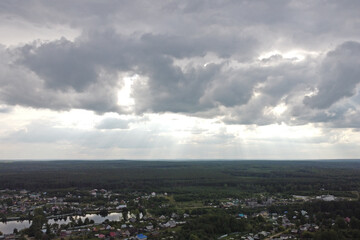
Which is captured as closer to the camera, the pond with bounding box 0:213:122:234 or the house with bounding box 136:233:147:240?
the house with bounding box 136:233:147:240

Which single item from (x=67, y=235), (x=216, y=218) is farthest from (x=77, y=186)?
(x=216, y=218)

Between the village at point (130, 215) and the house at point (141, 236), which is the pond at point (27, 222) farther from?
the house at point (141, 236)

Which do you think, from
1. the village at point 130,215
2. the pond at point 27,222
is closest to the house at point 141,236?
the village at point 130,215

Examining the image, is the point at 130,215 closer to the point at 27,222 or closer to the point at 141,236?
the point at 141,236

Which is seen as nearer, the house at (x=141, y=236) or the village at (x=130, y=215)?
the house at (x=141, y=236)

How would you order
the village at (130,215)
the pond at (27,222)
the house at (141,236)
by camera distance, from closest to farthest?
→ the house at (141,236) < the village at (130,215) < the pond at (27,222)

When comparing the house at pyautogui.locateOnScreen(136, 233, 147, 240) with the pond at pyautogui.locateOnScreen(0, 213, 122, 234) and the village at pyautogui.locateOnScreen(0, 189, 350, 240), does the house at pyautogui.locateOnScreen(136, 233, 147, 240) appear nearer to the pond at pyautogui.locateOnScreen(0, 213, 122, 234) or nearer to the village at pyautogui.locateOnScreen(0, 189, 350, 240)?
the village at pyautogui.locateOnScreen(0, 189, 350, 240)

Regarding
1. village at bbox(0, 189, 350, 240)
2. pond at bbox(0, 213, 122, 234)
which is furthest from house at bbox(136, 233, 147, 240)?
pond at bbox(0, 213, 122, 234)

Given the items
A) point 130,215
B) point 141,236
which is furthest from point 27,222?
point 141,236

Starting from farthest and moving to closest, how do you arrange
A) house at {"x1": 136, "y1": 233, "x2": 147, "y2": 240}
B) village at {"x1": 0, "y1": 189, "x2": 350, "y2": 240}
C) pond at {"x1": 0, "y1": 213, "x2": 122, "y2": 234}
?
pond at {"x1": 0, "y1": 213, "x2": 122, "y2": 234} < village at {"x1": 0, "y1": 189, "x2": 350, "y2": 240} < house at {"x1": 136, "y1": 233, "x2": 147, "y2": 240}
